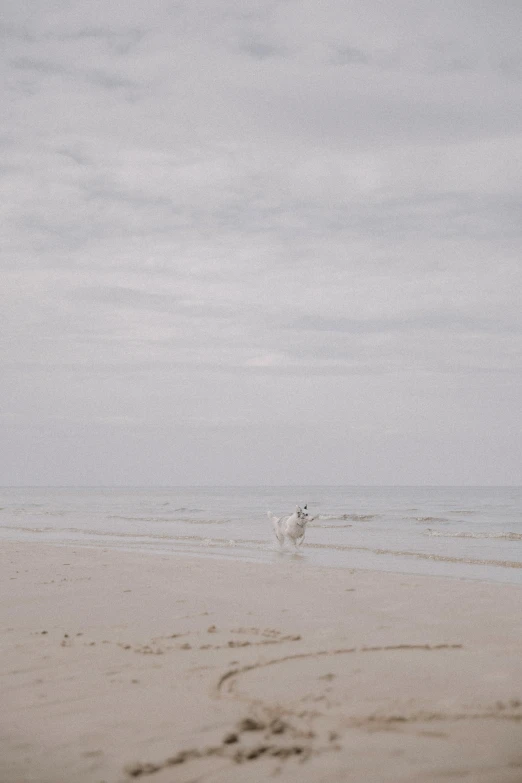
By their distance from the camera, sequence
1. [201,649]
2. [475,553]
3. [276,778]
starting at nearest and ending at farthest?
[276,778], [201,649], [475,553]

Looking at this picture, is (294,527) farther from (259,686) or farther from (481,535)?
(259,686)

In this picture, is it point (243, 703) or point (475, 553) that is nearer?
point (243, 703)

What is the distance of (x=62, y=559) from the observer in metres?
10.9

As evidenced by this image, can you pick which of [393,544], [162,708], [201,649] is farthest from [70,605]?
[393,544]

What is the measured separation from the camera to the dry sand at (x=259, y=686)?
9.18 feet

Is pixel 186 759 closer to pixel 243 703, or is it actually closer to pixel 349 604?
pixel 243 703

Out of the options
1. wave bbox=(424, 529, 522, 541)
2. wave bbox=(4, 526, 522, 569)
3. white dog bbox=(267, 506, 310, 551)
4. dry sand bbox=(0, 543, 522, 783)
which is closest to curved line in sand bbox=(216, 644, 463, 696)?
dry sand bbox=(0, 543, 522, 783)

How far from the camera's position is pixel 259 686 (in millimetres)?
3797

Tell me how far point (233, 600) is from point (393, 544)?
9.01 meters

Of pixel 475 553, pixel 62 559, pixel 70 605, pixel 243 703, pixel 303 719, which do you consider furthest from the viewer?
pixel 475 553

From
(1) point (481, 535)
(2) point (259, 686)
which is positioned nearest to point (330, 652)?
(2) point (259, 686)

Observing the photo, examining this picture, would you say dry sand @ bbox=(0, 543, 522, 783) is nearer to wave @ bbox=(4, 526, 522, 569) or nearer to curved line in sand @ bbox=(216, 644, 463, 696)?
curved line in sand @ bbox=(216, 644, 463, 696)

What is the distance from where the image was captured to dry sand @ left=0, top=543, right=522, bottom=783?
9.18ft

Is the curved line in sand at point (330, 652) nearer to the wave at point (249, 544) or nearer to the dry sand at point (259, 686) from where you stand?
the dry sand at point (259, 686)
